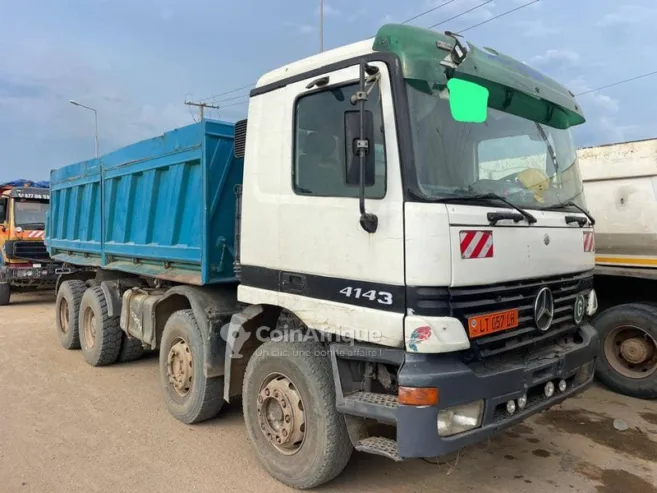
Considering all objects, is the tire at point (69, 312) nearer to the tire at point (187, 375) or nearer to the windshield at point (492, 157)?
the tire at point (187, 375)

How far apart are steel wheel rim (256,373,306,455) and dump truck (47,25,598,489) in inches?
0.6

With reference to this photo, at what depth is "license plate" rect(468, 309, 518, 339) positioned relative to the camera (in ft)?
9.32

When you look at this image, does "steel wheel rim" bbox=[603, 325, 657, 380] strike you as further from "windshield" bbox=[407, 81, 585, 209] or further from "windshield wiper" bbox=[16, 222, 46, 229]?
"windshield wiper" bbox=[16, 222, 46, 229]

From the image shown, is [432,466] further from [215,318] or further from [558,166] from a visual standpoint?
[558,166]

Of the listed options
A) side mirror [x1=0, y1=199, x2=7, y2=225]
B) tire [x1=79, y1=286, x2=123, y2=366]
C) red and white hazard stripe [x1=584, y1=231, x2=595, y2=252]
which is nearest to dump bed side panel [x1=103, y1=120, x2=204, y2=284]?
tire [x1=79, y1=286, x2=123, y2=366]

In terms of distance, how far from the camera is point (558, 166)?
379 centimetres

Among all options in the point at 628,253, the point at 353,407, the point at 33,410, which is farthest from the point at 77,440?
the point at 628,253

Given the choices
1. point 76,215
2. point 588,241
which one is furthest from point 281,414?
point 76,215

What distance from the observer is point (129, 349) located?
6.79 meters

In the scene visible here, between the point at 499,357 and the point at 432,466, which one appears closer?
the point at 499,357

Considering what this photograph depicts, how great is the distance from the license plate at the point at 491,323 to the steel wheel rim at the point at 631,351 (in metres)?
3.28

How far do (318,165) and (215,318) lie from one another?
1771mm

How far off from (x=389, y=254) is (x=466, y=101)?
1022mm

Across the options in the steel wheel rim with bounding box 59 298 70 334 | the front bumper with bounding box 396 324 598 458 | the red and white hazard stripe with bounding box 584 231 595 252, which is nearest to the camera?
the front bumper with bounding box 396 324 598 458
